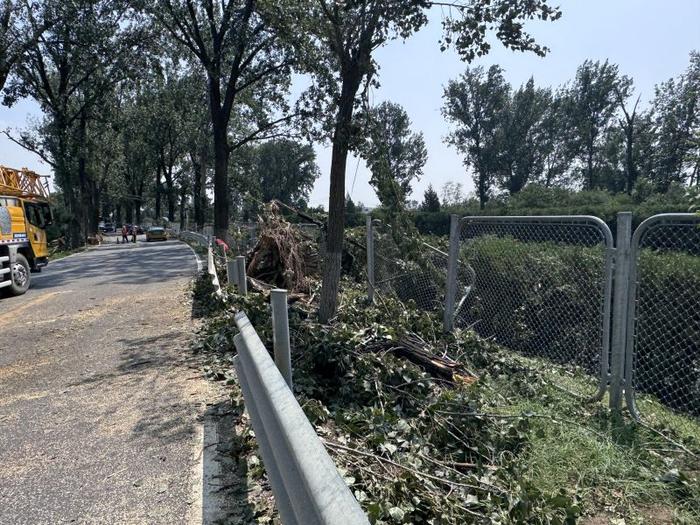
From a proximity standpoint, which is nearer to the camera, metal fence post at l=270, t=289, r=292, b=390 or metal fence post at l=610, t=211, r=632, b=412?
metal fence post at l=270, t=289, r=292, b=390

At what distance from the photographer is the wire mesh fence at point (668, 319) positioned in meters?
4.60

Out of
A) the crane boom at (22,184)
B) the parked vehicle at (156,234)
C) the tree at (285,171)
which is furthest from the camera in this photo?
the tree at (285,171)

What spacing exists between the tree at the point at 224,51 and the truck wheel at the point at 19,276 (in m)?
10.2

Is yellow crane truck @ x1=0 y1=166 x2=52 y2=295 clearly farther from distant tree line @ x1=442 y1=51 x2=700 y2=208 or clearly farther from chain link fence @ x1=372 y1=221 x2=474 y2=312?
distant tree line @ x1=442 y1=51 x2=700 y2=208

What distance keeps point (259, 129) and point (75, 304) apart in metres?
16.7

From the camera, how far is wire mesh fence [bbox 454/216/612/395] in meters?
5.58

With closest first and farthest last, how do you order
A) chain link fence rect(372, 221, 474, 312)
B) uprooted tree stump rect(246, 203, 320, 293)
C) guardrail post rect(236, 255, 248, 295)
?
1. guardrail post rect(236, 255, 248, 295)
2. chain link fence rect(372, 221, 474, 312)
3. uprooted tree stump rect(246, 203, 320, 293)

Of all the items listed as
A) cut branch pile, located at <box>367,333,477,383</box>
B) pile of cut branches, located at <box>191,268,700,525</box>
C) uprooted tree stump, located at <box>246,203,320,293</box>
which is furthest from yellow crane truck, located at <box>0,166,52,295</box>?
cut branch pile, located at <box>367,333,477,383</box>

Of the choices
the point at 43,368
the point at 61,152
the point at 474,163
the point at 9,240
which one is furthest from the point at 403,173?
the point at 43,368

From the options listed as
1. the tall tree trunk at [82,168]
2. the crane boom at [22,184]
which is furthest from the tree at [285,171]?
the crane boom at [22,184]

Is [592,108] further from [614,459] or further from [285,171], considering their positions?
[614,459]

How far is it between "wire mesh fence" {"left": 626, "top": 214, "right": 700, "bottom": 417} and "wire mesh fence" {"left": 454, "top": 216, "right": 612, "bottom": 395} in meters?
0.30

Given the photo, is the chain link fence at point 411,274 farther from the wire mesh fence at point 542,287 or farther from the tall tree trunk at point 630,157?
the tall tree trunk at point 630,157

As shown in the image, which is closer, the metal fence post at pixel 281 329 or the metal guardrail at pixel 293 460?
the metal guardrail at pixel 293 460
